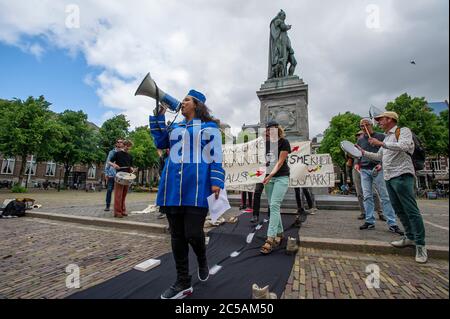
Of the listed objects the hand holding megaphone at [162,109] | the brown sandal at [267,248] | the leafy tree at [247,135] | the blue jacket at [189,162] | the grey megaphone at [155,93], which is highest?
the leafy tree at [247,135]

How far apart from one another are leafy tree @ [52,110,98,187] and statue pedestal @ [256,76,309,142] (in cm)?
3350

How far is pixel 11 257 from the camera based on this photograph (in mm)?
3842

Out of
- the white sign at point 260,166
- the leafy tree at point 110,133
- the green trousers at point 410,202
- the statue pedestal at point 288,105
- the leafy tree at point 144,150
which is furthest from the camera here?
the leafy tree at point 110,133

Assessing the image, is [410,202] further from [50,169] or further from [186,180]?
[50,169]

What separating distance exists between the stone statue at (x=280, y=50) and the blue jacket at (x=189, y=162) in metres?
10.4

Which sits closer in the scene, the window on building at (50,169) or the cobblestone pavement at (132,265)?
the cobblestone pavement at (132,265)

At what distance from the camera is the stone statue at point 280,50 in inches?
475

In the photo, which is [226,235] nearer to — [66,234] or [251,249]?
[251,249]

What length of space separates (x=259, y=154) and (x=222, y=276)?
17.4ft

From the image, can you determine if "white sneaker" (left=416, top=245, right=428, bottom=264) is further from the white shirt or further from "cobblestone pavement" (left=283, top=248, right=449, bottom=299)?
the white shirt

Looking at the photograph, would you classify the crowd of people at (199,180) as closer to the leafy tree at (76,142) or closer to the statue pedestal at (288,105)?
the statue pedestal at (288,105)

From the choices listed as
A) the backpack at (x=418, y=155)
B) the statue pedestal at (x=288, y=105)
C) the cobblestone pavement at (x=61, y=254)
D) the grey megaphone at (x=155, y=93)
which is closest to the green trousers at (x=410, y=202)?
the backpack at (x=418, y=155)
